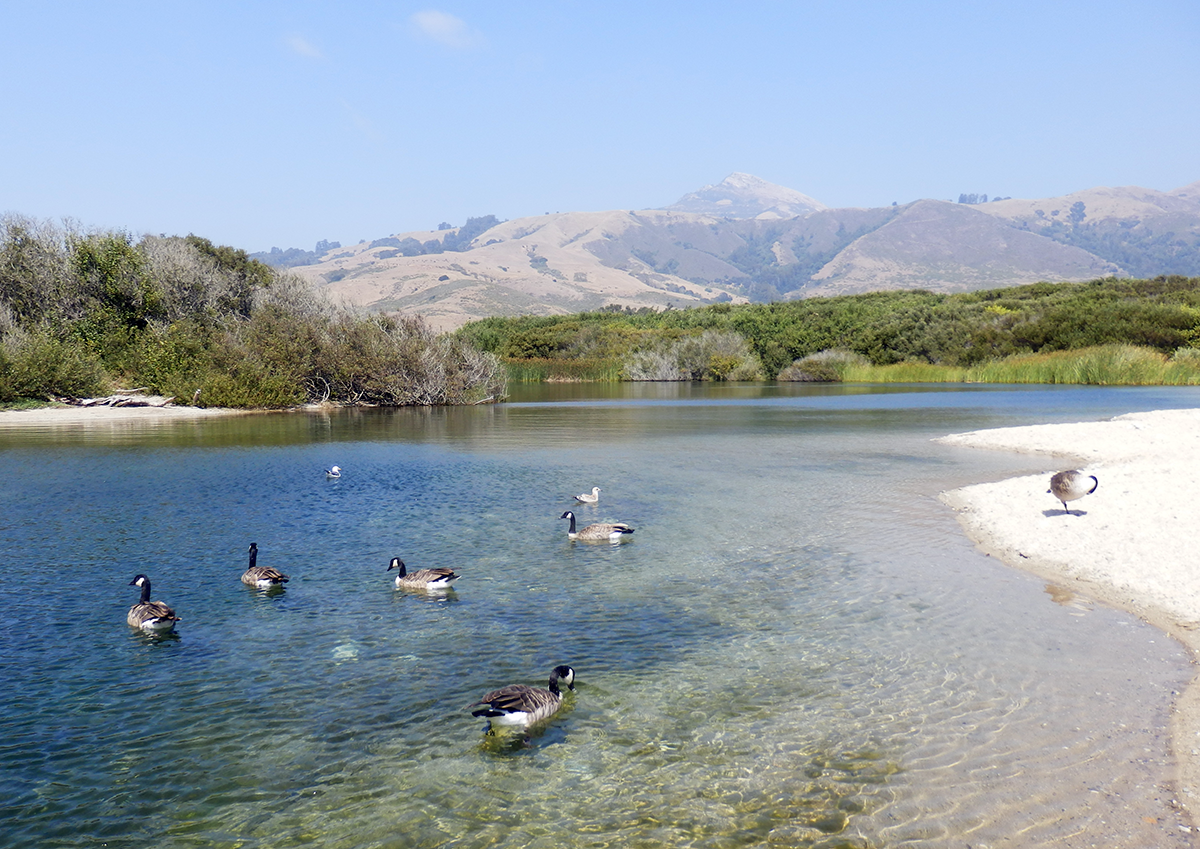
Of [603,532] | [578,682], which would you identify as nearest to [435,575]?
[578,682]

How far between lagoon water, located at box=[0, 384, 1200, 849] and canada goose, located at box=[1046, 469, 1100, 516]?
2446 millimetres

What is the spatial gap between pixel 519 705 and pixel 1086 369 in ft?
257

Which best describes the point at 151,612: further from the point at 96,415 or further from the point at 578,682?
the point at 96,415

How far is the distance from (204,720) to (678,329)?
120m

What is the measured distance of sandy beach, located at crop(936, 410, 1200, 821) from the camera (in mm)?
11258

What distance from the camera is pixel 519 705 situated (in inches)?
326

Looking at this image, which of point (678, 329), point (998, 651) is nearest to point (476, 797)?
point (998, 651)

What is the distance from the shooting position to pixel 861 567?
49.2 feet

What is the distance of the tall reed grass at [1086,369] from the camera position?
68.1 meters

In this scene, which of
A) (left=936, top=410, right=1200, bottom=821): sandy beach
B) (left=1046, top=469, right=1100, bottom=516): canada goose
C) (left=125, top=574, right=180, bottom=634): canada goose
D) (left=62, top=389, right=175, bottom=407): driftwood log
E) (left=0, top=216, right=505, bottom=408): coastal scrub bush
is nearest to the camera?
(left=936, top=410, right=1200, bottom=821): sandy beach

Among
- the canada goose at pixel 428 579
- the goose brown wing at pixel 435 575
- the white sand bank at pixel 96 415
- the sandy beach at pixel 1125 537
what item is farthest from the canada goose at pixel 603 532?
the white sand bank at pixel 96 415

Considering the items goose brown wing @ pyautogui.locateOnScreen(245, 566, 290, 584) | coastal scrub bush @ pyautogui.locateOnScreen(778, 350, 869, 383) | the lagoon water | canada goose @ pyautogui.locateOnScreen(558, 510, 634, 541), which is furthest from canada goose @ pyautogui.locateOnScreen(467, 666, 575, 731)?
coastal scrub bush @ pyautogui.locateOnScreen(778, 350, 869, 383)

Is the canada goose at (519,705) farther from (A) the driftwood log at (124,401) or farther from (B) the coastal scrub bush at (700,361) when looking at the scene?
(B) the coastal scrub bush at (700,361)

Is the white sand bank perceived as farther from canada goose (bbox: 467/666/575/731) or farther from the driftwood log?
canada goose (bbox: 467/666/575/731)
